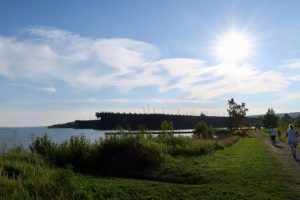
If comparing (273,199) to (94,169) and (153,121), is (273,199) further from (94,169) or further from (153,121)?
(153,121)

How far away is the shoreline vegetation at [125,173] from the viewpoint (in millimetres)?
14523

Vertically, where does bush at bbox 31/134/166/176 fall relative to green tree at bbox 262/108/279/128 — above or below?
below

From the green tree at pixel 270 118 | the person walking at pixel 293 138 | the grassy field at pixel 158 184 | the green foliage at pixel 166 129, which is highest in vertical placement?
the green tree at pixel 270 118

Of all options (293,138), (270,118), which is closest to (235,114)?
(270,118)

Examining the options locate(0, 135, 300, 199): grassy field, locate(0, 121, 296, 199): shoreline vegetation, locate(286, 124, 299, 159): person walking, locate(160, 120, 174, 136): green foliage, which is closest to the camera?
locate(0, 135, 300, 199): grassy field

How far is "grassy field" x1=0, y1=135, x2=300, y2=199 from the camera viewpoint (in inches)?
561

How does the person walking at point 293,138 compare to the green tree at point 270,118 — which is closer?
the person walking at point 293,138

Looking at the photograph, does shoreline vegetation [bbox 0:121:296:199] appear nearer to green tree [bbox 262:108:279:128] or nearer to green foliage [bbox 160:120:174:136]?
green foliage [bbox 160:120:174:136]

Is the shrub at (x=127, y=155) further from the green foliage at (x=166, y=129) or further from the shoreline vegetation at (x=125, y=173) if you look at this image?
the green foliage at (x=166, y=129)

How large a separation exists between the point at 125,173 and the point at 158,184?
5017mm

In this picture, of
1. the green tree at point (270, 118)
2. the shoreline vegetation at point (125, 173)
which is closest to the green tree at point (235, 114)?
the green tree at point (270, 118)

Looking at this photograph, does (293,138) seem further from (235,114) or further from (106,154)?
(235,114)

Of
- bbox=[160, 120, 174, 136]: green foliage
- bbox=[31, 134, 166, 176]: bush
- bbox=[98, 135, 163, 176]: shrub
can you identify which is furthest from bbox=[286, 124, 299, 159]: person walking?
bbox=[160, 120, 174, 136]: green foliage

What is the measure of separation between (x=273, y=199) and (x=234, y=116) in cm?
9420
